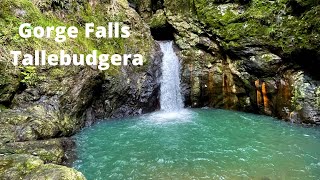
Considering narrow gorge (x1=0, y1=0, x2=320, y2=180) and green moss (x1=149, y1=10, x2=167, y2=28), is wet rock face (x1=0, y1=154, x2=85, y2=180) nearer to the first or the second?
narrow gorge (x1=0, y1=0, x2=320, y2=180)

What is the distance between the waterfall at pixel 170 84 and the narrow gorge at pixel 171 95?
0.16 feet

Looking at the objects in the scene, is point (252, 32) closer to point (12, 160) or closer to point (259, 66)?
point (259, 66)

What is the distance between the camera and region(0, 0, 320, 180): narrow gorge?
7031 millimetres

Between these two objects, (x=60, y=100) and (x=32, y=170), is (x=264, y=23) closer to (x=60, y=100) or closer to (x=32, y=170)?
(x=60, y=100)

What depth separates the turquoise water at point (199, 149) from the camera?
6.73 meters

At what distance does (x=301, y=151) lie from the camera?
8016 millimetres

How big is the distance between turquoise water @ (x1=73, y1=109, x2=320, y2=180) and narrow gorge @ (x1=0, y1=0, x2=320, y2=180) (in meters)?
0.03

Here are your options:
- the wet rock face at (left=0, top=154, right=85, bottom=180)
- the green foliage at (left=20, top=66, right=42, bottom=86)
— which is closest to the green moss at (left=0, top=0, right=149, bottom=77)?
the green foliage at (left=20, top=66, right=42, bottom=86)

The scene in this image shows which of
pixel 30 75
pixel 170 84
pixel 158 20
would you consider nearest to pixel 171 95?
pixel 170 84

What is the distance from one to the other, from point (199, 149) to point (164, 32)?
346 inches

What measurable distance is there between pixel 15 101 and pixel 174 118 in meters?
5.98

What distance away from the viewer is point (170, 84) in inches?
545

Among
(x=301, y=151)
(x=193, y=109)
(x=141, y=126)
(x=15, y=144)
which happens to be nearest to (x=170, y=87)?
(x=193, y=109)

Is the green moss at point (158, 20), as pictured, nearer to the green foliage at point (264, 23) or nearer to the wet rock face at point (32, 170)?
the green foliage at point (264, 23)
